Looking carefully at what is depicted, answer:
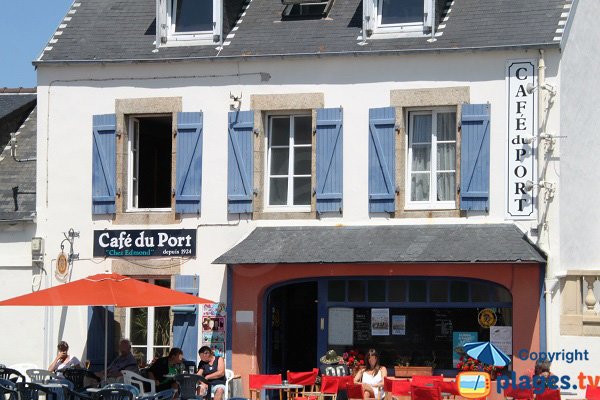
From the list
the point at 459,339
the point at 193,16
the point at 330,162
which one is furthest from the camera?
the point at 193,16

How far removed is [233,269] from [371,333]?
2.21 metres

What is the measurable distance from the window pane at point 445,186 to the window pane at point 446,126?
53 centimetres

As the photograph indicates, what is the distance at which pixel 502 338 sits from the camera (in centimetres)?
1897

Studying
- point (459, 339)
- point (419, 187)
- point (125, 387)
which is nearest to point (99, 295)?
point (125, 387)

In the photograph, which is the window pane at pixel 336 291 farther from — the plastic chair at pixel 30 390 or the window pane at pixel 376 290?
the plastic chair at pixel 30 390

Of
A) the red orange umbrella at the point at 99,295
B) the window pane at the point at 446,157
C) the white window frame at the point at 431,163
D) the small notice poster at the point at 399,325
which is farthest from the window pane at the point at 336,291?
the red orange umbrella at the point at 99,295

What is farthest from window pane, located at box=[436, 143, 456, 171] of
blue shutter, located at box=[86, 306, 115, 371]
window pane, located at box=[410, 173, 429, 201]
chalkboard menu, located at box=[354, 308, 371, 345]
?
blue shutter, located at box=[86, 306, 115, 371]

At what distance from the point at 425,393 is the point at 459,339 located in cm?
258

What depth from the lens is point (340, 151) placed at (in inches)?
778

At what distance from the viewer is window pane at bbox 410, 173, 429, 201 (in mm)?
19641

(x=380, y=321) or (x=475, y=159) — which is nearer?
(x=475, y=159)

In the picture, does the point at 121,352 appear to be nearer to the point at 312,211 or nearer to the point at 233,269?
the point at 233,269

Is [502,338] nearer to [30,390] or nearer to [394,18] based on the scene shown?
[394,18]

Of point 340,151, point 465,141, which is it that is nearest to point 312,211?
point 340,151
